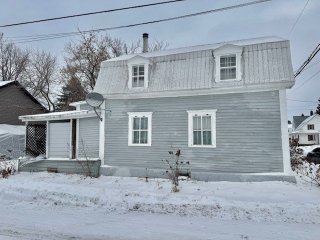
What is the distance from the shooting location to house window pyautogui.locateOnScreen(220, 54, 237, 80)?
12727 mm

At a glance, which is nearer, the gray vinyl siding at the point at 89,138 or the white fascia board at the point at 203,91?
the white fascia board at the point at 203,91

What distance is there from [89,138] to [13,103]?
1642cm

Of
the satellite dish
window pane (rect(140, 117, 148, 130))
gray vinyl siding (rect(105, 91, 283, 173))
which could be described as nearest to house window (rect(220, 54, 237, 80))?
gray vinyl siding (rect(105, 91, 283, 173))

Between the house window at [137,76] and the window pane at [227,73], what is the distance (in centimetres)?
377

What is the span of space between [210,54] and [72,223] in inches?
364

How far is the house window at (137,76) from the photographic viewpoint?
1438 centimetres

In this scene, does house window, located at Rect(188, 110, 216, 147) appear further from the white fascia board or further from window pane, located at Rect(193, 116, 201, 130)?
the white fascia board

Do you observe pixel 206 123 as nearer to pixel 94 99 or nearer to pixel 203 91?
pixel 203 91

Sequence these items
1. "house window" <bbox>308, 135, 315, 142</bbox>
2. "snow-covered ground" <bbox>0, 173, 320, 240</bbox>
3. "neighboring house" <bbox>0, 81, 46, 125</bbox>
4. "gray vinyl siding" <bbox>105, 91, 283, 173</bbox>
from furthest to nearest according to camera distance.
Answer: "house window" <bbox>308, 135, 315, 142</bbox> < "neighboring house" <bbox>0, 81, 46, 125</bbox> < "gray vinyl siding" <bbox>105, 91, 283, 173</bbox> < "snow-covered ground" <bbox>0, 173, 320, 240</bbox>

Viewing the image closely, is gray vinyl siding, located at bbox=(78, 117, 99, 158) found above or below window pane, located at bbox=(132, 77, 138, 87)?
below

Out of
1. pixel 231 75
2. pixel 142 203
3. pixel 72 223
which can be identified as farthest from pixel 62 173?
pixel 231 75

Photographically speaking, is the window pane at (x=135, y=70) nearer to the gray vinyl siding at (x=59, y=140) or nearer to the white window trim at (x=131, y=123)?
the white window trim at (x=131, y=123)

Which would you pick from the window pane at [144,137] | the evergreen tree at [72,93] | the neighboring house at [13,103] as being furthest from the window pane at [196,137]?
the evergreen tree at [72,93]

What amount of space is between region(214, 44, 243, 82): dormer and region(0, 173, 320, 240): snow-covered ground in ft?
14.6
